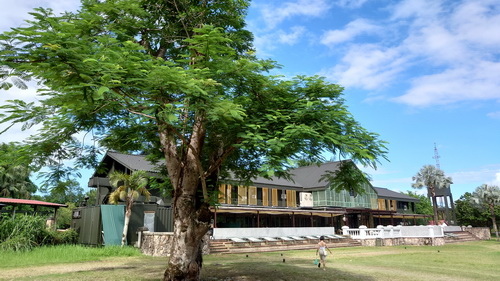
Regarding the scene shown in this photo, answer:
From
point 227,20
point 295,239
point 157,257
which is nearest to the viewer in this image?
point 227,20

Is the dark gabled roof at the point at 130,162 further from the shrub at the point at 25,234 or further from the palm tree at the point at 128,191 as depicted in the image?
the shrub at the point at 25,234

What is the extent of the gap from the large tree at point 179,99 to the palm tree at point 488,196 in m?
51.7

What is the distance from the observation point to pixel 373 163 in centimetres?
863

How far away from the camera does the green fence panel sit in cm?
2061

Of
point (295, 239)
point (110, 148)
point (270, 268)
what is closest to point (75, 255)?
point (110, 148)

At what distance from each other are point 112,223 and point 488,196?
175ft

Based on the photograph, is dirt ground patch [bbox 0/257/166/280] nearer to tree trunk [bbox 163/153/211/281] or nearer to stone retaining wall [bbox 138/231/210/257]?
tree trunk [bbox 163/153/211/281]

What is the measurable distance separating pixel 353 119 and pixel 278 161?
9.28ft

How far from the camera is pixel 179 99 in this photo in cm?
722

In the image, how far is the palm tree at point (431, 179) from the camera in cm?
4896

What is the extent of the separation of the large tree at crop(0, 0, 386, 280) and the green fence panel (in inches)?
404

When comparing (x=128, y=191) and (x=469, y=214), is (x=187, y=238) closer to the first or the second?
(x=128, y=191)

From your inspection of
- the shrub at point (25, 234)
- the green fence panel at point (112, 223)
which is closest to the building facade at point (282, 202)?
the green fence panel at point (112, 223)

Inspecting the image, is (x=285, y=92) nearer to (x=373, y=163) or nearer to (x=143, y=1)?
(x=373, y=163)
